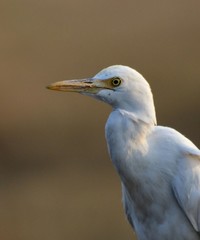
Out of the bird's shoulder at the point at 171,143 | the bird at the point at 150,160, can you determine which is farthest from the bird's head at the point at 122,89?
the bird's shoulder at the point at 171,143

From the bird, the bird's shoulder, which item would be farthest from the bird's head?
the bird's shoulder

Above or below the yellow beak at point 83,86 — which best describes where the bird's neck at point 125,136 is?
below

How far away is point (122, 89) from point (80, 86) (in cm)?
18

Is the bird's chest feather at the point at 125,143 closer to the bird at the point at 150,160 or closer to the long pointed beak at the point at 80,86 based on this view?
the bird at the point at 150,160

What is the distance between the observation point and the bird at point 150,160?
519 centimetres

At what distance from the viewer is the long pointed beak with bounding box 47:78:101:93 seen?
5.23 m

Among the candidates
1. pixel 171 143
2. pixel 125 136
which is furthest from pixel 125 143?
pixel 171 143

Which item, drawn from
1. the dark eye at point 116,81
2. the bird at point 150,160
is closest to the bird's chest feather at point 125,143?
the bird at point 150,160

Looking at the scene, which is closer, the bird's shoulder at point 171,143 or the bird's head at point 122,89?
the bird's head at point 122,89

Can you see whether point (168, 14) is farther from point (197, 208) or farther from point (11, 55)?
point (197, 208)

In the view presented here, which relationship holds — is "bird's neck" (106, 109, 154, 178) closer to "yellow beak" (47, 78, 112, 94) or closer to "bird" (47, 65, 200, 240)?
"bird" (47, 65, 200, 240)

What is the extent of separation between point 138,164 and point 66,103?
256 inches

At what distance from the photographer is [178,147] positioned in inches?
208

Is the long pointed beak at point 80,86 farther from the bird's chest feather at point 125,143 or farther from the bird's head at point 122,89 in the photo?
the bird's chest feather at point 125,143
